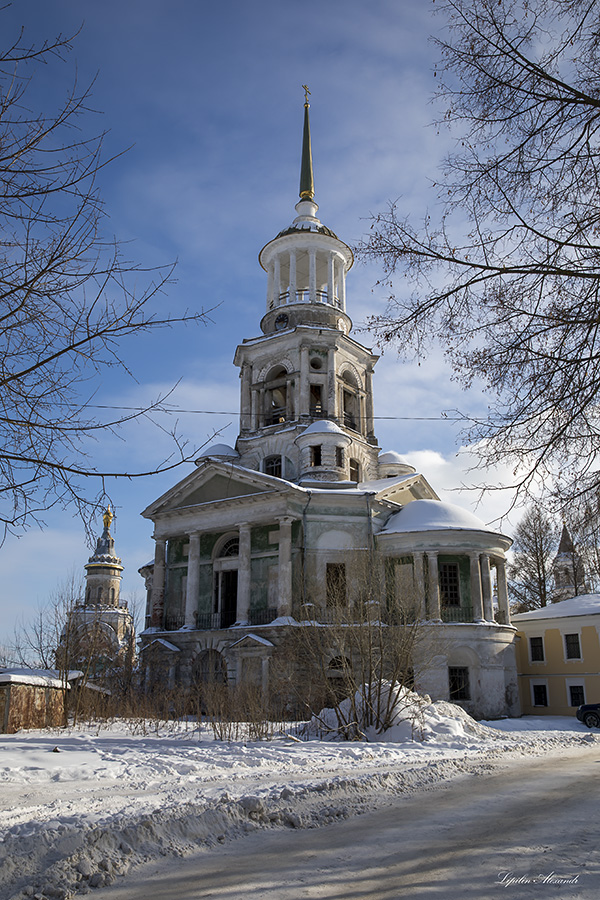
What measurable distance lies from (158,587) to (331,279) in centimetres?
1795

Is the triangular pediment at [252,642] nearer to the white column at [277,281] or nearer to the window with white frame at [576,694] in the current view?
the window with white frame at [576,694]

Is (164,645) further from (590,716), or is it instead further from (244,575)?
(590,716)

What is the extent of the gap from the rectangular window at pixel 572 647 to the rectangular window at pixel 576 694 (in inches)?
47.9

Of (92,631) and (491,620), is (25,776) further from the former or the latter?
(491,620)

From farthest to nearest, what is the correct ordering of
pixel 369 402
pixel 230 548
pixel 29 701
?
1. pixel 369 402
2. pixel 230 548
3. pixel 29 701

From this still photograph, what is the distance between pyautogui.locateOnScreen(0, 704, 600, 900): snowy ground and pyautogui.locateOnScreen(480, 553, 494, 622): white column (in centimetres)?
1287

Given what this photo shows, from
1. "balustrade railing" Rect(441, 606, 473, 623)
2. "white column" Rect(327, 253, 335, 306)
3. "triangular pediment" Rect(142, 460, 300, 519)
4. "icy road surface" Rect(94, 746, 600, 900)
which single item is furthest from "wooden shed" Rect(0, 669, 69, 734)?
"white column" Rect(327, 253, 335, 306)

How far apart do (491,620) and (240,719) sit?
1503 cm

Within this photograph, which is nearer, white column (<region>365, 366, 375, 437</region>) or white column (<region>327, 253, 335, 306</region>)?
white column (<region>365, 366, 375, 437</region>)

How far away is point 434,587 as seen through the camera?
2884 centimetres

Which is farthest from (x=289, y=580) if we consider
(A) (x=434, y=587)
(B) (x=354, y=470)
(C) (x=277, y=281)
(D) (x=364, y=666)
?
(C) (x=277, y=281)

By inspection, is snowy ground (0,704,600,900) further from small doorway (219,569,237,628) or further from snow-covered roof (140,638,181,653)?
small doorway (219,569,237,628)

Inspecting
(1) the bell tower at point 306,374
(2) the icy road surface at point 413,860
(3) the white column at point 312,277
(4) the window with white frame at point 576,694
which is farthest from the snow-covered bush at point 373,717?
(3) the white column at point 312,277

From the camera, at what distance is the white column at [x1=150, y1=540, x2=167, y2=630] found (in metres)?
32.7
